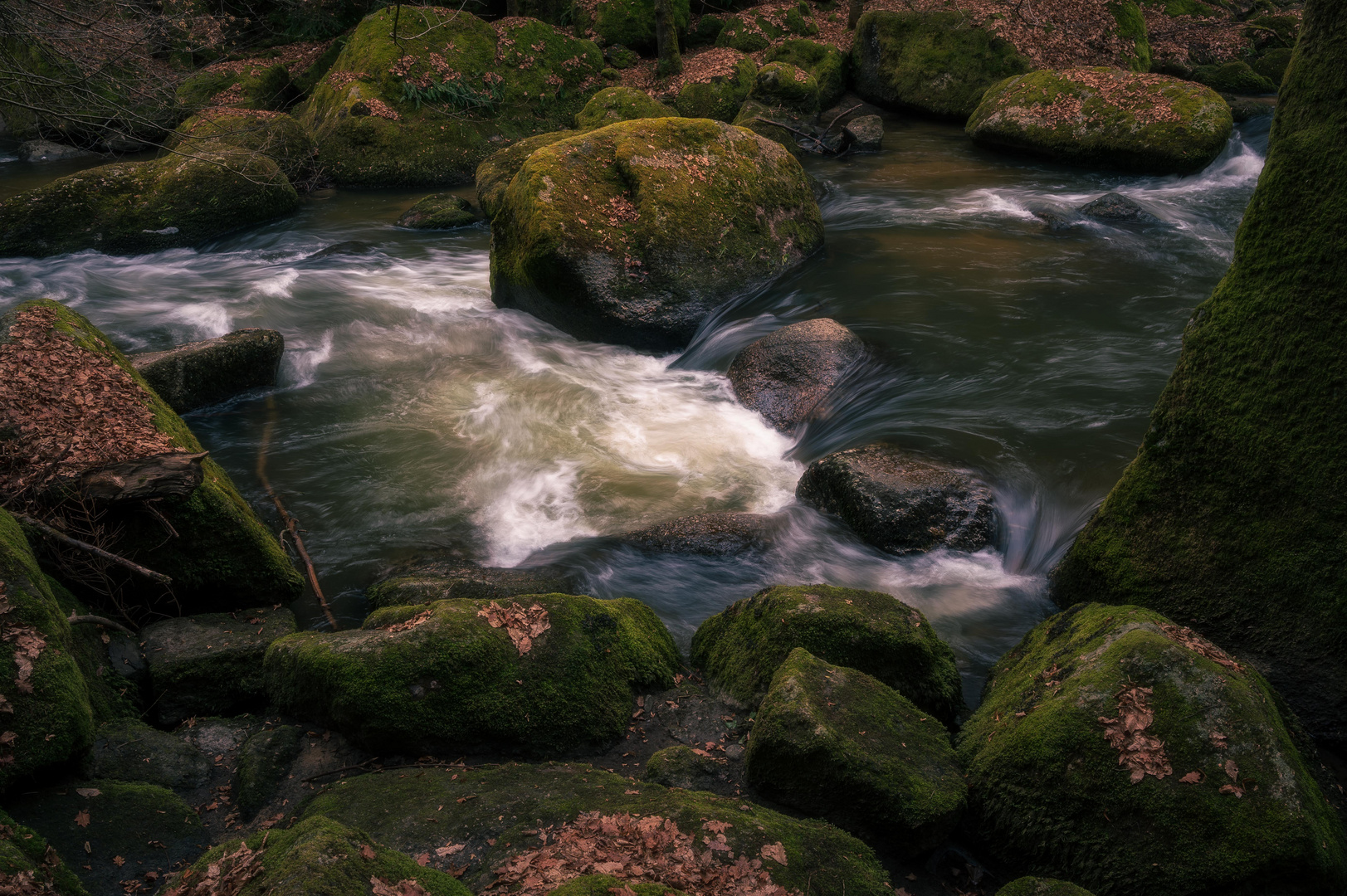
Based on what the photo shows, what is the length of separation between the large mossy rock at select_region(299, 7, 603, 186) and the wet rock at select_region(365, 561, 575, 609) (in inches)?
471

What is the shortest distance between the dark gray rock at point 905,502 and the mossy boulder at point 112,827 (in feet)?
16.2

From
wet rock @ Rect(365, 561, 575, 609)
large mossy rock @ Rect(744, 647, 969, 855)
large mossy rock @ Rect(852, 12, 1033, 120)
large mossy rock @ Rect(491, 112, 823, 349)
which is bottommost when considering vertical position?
wet rock @ Rect(365, 561, 575, 609)

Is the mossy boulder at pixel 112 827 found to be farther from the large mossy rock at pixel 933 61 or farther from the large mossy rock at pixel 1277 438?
the large mossy rock at pixel 933 61

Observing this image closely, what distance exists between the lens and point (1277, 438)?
14.7 ft

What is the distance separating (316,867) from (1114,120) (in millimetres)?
16711

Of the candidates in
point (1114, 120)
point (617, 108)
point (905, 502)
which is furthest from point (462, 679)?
point (1114, 120)

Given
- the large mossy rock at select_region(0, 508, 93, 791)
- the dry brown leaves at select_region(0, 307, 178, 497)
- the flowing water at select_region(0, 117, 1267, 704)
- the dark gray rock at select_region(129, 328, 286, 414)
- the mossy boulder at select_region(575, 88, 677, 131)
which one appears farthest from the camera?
the mossy boulder at select_region(575, 88, 677, 131)

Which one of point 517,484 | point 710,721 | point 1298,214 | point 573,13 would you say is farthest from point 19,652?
point 573,13

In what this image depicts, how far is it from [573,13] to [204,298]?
14.1 m

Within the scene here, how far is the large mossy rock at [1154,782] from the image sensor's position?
3.33 metres

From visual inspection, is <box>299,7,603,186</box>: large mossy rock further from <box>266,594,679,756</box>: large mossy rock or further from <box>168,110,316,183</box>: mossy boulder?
<box>266,594,679,756</box>: large mossy rock

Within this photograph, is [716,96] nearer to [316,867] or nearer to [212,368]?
[212,368]

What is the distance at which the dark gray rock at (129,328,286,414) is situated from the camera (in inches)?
328

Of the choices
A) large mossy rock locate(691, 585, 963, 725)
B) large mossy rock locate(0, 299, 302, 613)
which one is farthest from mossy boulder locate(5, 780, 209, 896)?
large mossy rock locate(691, 585, 963, 725)
